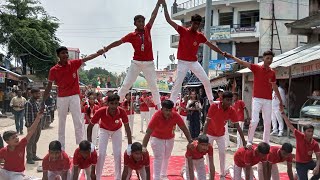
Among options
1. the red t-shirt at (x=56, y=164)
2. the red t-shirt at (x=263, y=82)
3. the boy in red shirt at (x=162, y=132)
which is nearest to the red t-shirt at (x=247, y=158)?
the boy in red shirt at (x=162, y=132)

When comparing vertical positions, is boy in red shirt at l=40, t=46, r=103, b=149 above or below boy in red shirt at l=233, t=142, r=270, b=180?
above

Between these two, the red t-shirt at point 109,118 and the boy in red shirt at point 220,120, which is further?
the boy in red shirt at point 220,120

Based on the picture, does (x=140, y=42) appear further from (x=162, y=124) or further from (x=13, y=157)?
(x=13, y=157)

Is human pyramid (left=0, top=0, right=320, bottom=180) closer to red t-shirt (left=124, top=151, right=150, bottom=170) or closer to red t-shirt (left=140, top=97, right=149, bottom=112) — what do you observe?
red t-shirt (left=124, top=151, right=150, bottom=170)

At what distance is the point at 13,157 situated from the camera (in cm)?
711

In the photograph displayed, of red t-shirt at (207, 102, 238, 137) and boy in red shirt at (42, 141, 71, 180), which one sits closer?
boy in red shirt at (42, 141, 71, 180)

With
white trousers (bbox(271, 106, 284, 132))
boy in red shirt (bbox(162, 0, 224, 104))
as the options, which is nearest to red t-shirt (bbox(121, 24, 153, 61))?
boy in red shirt (bbox(162, 0, 224, 104))

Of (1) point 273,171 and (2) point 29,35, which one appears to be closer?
(1) point 273,171

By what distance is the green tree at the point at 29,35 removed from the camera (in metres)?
39.7

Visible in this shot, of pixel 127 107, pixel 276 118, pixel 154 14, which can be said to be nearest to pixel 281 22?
pixel 276 118

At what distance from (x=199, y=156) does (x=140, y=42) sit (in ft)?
9.04

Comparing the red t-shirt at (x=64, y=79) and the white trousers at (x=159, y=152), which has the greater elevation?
the red t-shirt at (x=64, y=79)

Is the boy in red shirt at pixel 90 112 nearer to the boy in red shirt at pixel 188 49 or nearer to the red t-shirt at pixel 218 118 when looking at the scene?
the boy in red shirt at pixel 188 49

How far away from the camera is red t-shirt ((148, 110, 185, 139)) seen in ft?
25.0
